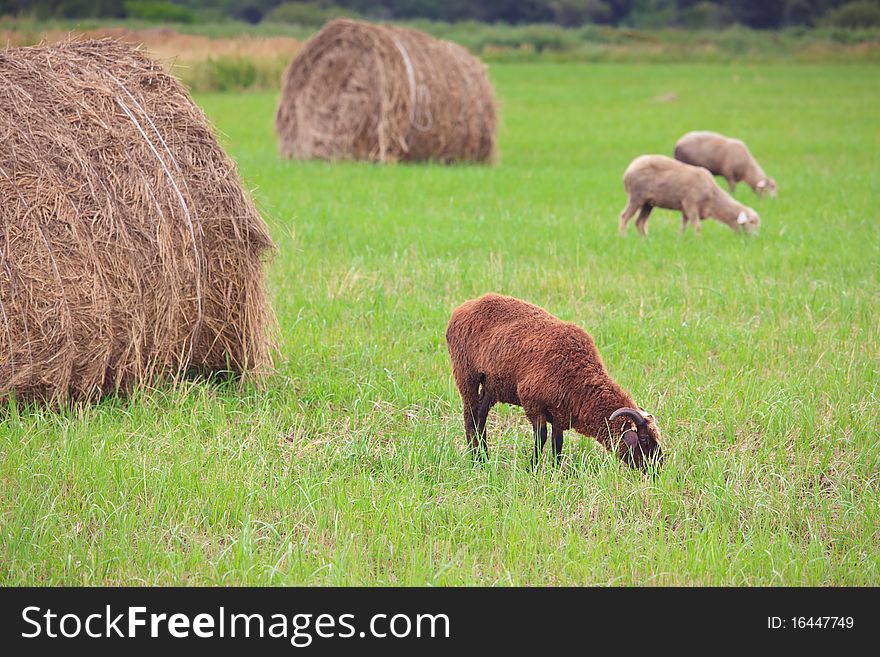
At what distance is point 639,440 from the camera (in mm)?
4793

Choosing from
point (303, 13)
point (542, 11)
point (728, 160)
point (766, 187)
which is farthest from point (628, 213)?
point (542, 11)

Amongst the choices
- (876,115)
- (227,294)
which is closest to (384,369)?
(227,294)

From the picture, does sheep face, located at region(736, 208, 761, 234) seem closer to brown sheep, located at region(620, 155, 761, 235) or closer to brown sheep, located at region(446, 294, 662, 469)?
Answer: brown sheep, located at region(620, 155, 761, 235)

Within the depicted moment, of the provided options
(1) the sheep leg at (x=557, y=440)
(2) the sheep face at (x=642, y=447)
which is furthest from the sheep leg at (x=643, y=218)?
(2) the sheep face at (x=642, y=447)

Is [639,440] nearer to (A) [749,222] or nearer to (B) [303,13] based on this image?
(A) [749,222]

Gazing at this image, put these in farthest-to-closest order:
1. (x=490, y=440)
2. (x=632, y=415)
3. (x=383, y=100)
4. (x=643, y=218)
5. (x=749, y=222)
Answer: (x=383, y=100) → (x=643, y=218) → (x=749, y=222) → (x=490, y=440) → (x=632, y=415)

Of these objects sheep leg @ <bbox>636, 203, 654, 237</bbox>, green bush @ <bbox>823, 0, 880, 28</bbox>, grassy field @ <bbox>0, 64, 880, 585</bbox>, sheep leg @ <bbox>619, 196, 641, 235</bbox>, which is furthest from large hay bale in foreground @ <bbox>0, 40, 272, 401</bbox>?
green bush @ <bbox>823, 0, 880, 28</bbox>

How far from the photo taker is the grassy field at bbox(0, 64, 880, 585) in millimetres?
4293

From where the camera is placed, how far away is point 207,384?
6.46 m

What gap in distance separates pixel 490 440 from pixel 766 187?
10337 millimetres

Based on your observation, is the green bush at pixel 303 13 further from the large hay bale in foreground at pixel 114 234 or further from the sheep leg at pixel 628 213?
the large hay bale in foreground at pixel 114 234

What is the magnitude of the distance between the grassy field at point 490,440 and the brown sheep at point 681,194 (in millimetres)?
354

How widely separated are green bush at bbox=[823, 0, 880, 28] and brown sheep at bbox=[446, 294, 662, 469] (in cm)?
6640

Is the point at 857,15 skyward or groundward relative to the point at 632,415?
skyward
